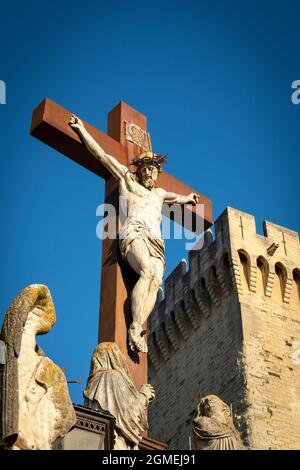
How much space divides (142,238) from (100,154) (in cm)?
107

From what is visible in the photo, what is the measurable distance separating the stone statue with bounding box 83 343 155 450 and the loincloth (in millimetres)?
1094

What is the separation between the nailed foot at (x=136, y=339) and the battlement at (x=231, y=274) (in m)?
21.6

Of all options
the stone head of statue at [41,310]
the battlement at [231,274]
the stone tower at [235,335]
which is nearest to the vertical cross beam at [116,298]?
the stone head of statue at [41,310]

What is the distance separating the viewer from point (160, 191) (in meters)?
8.10

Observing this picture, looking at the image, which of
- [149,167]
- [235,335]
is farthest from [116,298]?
[235,335]

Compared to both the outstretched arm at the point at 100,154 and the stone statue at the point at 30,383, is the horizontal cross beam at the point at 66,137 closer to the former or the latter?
the outstretched arm at the point at 100,154

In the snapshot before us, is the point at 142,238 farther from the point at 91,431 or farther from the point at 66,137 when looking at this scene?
the point at 91,431

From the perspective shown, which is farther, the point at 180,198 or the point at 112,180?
the point at 180,198

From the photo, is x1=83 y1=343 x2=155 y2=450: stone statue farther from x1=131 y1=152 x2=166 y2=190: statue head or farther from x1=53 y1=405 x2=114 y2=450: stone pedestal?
x1=131 y1=152 x2=166 y2=190: statue head

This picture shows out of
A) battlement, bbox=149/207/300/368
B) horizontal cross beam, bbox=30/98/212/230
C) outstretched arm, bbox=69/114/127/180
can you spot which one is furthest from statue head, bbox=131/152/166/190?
battlement, bbox=149/207/300/368

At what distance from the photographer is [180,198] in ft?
28.0

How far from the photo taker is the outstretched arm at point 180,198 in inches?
327
